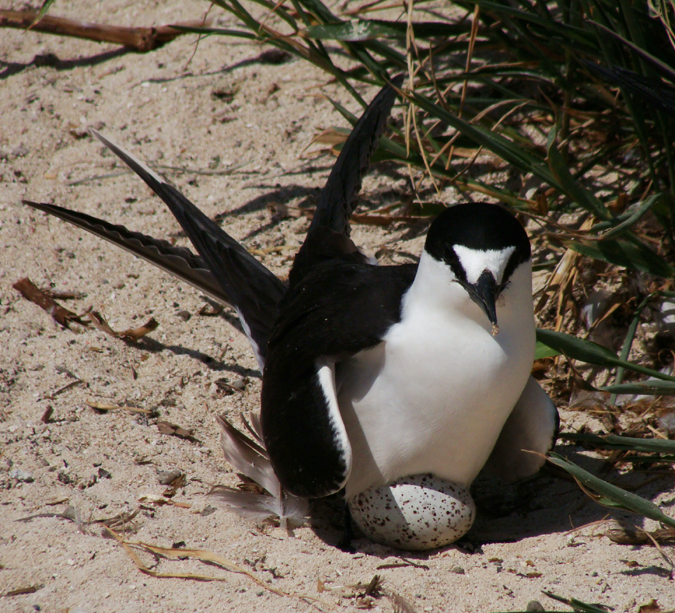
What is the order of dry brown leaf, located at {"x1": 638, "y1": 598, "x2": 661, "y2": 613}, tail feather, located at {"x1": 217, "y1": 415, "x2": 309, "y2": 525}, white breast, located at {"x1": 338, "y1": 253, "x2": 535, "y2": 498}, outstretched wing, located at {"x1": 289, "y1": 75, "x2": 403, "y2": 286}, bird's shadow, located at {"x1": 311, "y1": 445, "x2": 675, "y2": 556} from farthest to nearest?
outstretched wing, located at {"x1": 289, "y1": 75, "x2": 403, "y2": 286} < tail feather, located at {"x1": 217, "y1": 415, "x2": 309, "y2": 525} < bird's shadow, located at {"x1": 311, "y1": 445, "x2": 675, "y2": 556} < white breast, located at {"x1": 338, "y1": 253, "x2": 535, "y2": 498} < dry brown leaf, located at {"x1": 638, "y1": 598, "x2": 661, "y2": 613}

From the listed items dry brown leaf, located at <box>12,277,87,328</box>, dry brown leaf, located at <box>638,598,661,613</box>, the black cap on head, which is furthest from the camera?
dry brown leaf, located at <box>12,277,87,328</box>

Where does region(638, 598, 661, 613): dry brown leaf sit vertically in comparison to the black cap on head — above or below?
below

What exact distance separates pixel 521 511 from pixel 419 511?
64cm

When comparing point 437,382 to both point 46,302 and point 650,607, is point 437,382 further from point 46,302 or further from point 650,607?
point 46,302

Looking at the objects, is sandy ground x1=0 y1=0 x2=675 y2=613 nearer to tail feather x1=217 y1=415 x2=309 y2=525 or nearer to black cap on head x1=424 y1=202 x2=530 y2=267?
tail feather x1=217 y1=415 x2=309 y2=525

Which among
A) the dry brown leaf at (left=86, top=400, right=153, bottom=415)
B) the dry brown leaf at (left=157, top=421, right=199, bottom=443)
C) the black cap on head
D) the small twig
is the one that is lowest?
the dry brown leaf at (left=157, top=421, right=199, bottom=443)

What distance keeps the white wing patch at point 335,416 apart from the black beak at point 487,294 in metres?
0.63

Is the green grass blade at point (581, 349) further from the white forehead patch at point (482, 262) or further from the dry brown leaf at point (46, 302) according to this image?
the dry brown leaf at point (46, 302)

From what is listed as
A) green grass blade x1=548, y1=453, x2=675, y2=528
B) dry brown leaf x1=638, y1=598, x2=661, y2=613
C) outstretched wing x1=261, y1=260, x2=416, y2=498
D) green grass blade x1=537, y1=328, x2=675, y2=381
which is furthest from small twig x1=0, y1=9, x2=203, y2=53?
dry brown leaf x1=638, y1=598, x2=661, y2=613

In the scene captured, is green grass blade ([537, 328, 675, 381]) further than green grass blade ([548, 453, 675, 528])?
Yes

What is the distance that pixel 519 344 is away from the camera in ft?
8.75

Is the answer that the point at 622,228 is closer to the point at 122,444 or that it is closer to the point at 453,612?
the point at 453,612

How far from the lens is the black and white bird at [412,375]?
8.33ft

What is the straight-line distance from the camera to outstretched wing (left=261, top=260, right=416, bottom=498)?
273cm
